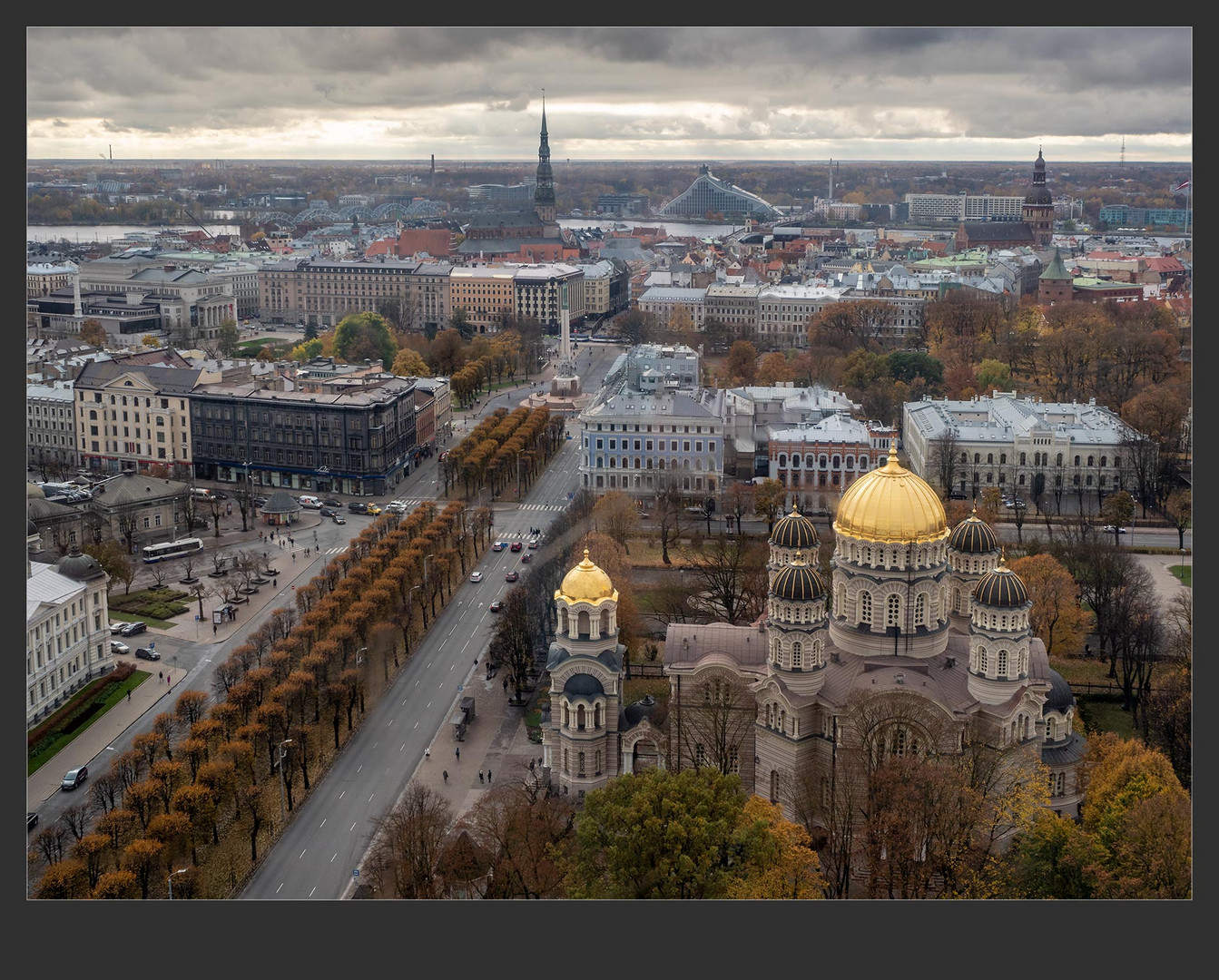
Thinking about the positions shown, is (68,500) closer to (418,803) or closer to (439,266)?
(418,803)

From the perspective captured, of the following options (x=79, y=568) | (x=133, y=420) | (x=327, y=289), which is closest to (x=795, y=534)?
(x=79, y=568)

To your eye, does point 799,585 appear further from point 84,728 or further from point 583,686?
point 84,728

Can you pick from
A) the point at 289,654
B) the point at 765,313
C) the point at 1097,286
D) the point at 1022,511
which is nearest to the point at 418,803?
the point at 289,654

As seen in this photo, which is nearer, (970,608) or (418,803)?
(418,803)

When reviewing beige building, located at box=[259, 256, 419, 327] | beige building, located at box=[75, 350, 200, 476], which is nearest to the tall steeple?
beige building, located at box=[259, 256, 419, 327]

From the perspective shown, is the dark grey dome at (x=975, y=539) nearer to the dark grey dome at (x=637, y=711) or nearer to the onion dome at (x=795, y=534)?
the onion dome at (x=795, y=534)

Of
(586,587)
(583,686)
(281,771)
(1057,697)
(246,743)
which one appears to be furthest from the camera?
(586,587)
